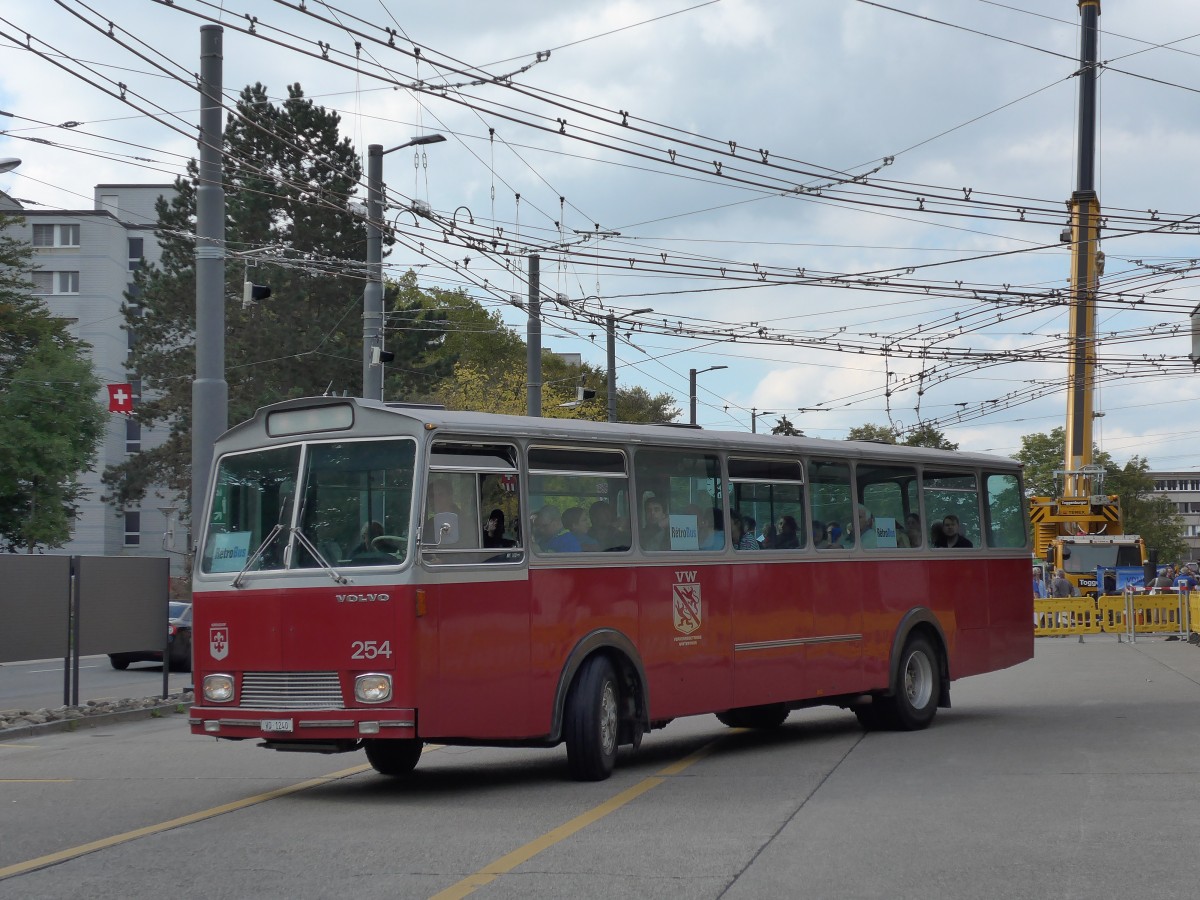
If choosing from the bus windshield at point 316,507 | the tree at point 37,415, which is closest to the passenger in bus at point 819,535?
the bus windshield at point 316,507

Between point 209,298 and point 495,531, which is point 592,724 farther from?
point 209,298

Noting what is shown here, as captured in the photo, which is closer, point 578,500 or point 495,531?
point 495,531

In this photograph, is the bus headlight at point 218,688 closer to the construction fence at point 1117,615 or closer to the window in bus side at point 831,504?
the window in bus side at point 831,504

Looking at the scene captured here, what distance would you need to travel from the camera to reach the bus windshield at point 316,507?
11.2 m

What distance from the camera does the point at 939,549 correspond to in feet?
56.5

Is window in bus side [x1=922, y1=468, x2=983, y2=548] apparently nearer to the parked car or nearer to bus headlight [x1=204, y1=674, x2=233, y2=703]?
bus headlight [x1=204, y1=674, x2=233, y2=703]

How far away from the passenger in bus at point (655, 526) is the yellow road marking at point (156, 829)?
2.90 meters

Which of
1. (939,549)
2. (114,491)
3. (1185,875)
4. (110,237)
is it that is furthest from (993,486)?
(110,237)

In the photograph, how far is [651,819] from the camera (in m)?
9.96

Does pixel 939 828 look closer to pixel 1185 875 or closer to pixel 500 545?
pixel 1185 875

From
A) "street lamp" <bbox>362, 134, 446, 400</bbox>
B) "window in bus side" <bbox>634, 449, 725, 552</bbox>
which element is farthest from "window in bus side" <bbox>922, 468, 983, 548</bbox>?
"street lamp" <bbox>362, 134, 446, 400</bbox>

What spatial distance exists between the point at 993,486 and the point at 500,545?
334 inches

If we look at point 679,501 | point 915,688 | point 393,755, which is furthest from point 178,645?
point 679,501

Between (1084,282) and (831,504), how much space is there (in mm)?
17929
